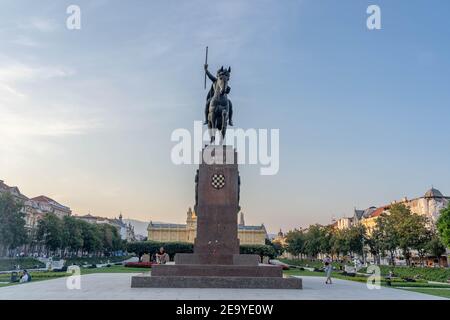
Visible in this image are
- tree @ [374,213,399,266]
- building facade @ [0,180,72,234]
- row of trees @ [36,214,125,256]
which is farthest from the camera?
building facade @ [0,180,72,234]

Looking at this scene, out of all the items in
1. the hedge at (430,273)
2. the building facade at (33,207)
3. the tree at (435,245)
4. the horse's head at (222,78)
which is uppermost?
the horse's head at (222,78)

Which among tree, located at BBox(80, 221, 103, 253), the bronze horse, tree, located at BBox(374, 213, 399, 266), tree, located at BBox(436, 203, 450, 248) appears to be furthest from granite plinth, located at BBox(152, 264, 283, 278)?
tree, located at BBox(80, 221, 103, 253)

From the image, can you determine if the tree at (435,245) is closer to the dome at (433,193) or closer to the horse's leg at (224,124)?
the dome at (433,193)

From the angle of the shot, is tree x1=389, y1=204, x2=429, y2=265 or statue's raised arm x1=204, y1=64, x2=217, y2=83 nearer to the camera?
statue's raised arm x1=204, y1=64, x2=217, y2=83

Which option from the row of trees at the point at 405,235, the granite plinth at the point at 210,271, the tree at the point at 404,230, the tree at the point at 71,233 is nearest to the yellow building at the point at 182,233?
the row of trees at the point at 405,235

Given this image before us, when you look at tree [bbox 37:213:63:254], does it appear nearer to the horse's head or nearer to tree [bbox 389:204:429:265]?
tree [bbox 389:204:429:265]

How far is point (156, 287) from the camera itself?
622 inches

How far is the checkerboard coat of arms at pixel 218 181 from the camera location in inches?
761

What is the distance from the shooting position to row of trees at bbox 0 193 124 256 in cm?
5047

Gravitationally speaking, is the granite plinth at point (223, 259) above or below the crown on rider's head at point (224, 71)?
below

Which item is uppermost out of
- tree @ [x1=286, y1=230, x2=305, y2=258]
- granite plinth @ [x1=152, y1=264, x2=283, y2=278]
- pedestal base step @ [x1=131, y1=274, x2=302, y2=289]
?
granite plinth @ [x1=152, y1=264, x2=283, y2=278]
